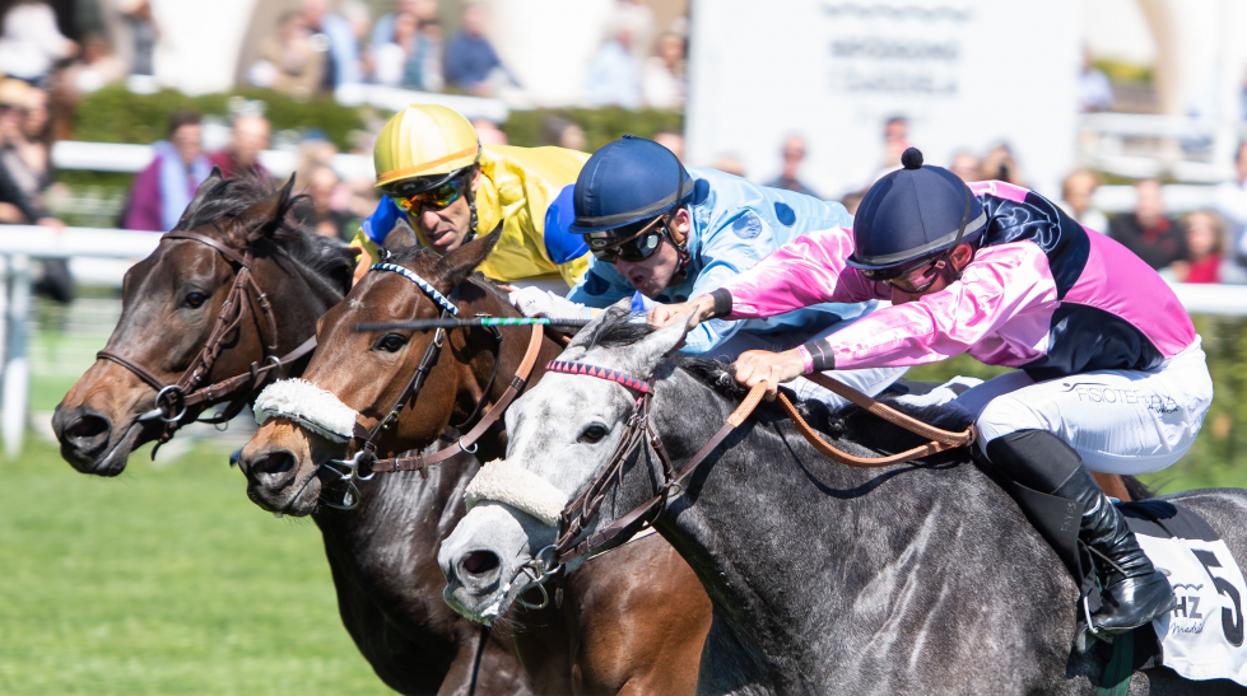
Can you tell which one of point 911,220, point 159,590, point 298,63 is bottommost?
point 159,590

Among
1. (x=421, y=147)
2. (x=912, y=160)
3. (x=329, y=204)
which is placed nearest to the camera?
(x=912, y=160)

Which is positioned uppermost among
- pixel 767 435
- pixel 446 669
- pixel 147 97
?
pixel 767 435

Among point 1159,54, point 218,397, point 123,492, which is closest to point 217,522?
point 123,492

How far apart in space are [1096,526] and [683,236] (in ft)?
4.04

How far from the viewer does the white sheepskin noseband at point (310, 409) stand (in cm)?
410

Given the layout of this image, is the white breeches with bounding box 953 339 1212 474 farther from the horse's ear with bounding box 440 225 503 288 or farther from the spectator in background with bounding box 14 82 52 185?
the spectator in background with bounding box 14 82 52 185

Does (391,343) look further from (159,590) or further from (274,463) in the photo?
(159,590)

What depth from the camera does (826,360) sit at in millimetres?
3502

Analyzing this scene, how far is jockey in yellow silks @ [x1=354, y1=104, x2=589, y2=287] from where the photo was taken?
477 centimetres

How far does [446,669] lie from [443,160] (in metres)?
1.38

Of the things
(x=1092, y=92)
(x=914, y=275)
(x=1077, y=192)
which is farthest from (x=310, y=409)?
(x=1092, y=92)

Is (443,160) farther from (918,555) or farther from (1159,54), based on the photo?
(1159,54)

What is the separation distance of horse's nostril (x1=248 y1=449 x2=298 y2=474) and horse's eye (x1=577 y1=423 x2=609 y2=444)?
3.62 ft

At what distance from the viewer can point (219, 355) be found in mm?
4922
